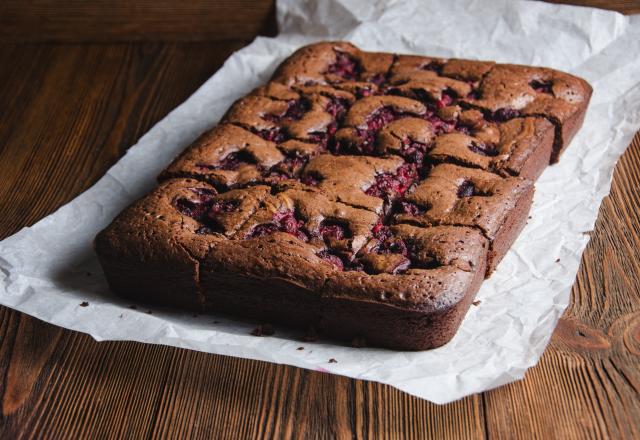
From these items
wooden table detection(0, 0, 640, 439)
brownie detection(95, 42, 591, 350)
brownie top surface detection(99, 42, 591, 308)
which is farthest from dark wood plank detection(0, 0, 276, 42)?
wooden table detection(0, 0, 640, 439)

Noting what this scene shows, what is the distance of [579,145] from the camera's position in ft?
11.0

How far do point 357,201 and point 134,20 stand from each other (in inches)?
80.0

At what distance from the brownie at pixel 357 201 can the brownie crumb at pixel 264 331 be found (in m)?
0.03

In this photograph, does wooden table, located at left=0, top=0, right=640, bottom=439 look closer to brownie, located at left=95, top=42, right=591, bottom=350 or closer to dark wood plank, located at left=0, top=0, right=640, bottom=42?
brownie, located at left=95, top=42, right=591, bottom=350

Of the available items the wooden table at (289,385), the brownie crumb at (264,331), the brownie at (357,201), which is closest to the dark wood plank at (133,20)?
the brownie at (357,201)

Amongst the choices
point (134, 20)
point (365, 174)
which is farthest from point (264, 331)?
point (134, 20)

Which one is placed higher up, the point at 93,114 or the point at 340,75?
Result: the point at 340,75

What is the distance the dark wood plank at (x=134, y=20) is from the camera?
4.28 m

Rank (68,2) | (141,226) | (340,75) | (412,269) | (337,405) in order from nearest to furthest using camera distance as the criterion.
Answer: (337,405)
(412,269)
(141,226)
(340,75)
(68,2)

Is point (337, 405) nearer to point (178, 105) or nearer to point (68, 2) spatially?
point (178, 105)

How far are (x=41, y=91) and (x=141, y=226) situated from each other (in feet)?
5.02

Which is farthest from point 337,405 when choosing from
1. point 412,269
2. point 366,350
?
point 412,269

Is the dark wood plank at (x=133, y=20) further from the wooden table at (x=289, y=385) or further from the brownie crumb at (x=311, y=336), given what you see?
the brownie crumb at (x=311, y=336)

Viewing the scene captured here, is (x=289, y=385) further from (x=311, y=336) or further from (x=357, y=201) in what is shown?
(x=357, y=201)
